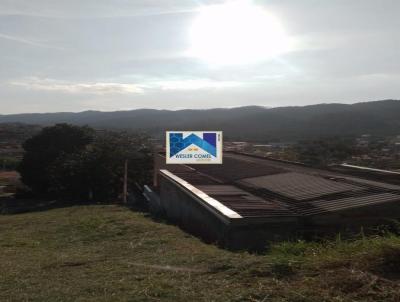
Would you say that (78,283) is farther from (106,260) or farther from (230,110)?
(230,110)

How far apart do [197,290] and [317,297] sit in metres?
1.16

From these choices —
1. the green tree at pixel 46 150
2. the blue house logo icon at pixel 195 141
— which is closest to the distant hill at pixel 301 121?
the green tree at pixel 46 150

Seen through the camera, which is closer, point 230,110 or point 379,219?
point 379,219

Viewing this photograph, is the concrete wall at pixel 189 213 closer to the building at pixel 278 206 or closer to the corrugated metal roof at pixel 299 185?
the building at pixel 278 206

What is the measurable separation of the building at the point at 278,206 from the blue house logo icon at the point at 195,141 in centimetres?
320

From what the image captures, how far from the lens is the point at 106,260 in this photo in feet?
24.0

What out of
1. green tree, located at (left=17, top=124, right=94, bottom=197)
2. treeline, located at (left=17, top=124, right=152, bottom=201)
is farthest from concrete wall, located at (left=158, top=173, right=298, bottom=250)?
green tree, located at (left=17, top=124, right=94, bottom=197)

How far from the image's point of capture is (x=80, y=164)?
27.7 metres

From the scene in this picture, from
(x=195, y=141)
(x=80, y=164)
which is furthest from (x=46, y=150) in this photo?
(x=195, y=141)

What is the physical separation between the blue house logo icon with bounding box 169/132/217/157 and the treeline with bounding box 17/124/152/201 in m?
7.06

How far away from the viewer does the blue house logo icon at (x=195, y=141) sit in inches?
784

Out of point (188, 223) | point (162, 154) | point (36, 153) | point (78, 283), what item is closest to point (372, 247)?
point (78, 283)

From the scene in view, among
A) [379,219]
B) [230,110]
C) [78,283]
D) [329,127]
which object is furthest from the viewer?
[230,110]

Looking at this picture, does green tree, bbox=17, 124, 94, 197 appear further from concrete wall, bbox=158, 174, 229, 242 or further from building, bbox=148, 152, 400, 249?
building, bbox=148, 152, 400, 249
